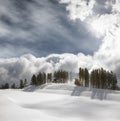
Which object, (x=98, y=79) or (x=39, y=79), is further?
(x=39, y=79)

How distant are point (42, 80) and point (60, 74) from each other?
56.5 feet

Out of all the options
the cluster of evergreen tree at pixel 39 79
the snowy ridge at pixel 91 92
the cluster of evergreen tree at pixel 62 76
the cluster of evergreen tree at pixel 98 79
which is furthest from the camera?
the cluster of evergreen tree at pixel 39 79

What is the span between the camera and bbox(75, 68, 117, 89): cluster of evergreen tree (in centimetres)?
9719

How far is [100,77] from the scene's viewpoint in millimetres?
97562

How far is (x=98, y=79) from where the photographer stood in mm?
98375

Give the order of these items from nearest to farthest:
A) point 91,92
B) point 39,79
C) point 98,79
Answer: point 91,92 → point 98,79 → point 39,79

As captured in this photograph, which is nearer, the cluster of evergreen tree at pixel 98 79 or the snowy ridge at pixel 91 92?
the snowy ridge at pixel 91 92

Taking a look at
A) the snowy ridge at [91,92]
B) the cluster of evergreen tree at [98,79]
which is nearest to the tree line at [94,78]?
the cluster of evergreen tree at [98,79]

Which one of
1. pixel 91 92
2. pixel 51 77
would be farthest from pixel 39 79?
pixel 91 92

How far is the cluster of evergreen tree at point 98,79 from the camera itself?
97.2m

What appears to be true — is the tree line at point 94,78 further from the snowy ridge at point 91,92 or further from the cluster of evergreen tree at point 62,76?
the snowy ridge at point 91,92

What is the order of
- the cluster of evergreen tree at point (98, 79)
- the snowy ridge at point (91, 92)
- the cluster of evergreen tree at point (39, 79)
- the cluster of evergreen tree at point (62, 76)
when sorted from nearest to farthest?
the snowy ridge at point (91, 92) < the cluster of evergreen tree at point (98, 79) < the cluster of evergreen tree at point (62, 76) < the cluster of evergreen tree at point (39, 79)

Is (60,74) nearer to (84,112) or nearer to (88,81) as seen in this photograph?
(88,81)

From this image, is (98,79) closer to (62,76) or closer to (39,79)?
(62,76)
